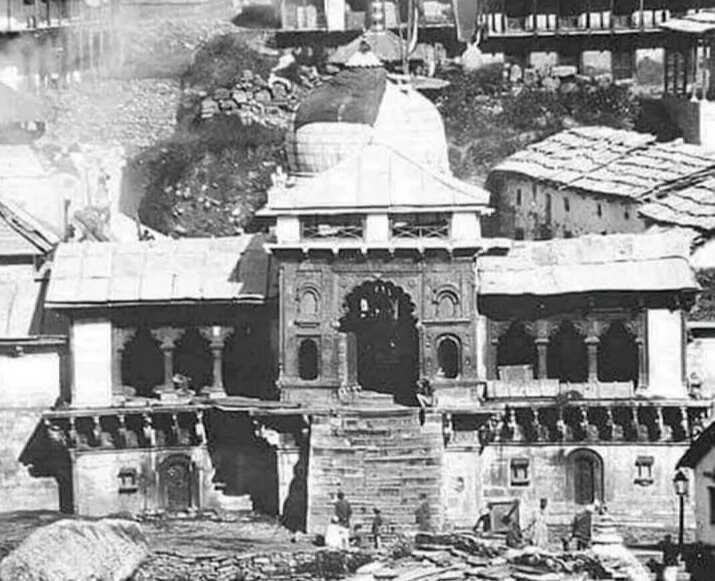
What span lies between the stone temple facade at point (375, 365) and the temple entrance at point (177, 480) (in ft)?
0.15

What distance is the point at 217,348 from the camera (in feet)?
287

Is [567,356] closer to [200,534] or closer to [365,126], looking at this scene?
[365,126]

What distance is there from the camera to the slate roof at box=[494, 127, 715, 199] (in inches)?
3942

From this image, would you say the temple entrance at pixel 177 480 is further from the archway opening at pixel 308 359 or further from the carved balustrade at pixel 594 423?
the carved balustrade at pixel 594 423

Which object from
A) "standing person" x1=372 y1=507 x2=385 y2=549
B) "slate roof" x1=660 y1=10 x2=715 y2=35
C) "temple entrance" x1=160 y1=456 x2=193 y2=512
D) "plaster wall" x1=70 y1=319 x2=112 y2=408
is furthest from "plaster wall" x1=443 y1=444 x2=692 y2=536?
"slate roof" x1=660 y1=10 x2=715 y2=35

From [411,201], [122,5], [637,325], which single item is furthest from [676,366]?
[122,5]

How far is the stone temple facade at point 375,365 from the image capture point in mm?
84938

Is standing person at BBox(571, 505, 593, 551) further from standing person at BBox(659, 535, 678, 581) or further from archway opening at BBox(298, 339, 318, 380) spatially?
archway opening at BBox(298, 339, 318, 380)

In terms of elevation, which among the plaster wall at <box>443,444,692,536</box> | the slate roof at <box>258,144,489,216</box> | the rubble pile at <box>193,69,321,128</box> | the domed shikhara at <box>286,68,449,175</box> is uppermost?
the rubble pile at <box>193,69,321,128</box>

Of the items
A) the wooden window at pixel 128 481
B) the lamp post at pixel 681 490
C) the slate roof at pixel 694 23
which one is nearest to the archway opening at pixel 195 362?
the wooden window at pixel 128 481

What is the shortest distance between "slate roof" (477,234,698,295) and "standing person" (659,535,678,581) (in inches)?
260

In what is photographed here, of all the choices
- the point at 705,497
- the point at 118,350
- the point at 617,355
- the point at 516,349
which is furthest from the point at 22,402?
the point at 705,497

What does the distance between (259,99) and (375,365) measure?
24183 mm

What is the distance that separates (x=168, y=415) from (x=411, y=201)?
24.5ft
